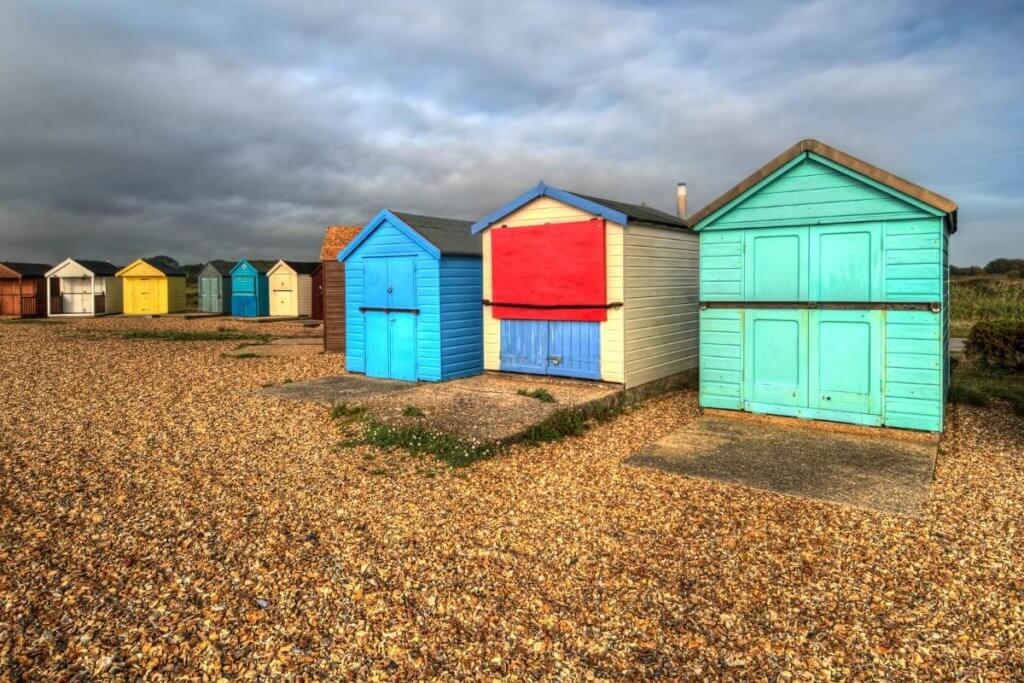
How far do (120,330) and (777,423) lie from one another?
27.1 m

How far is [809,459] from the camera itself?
7254mm

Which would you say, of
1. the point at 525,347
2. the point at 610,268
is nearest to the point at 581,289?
the point at 610,268

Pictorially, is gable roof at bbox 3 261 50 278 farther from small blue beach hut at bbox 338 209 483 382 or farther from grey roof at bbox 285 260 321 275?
small blue beach hut at bbox 338 209 483 382

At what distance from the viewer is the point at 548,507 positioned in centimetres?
606

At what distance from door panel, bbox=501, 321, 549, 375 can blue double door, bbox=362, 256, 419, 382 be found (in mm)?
1923

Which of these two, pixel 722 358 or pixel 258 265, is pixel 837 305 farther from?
pixel 258 265

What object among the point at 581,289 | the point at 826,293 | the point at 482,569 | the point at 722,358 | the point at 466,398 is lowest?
the point at 482,569

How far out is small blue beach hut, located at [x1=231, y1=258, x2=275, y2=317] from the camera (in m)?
37.2

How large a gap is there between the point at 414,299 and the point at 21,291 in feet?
118

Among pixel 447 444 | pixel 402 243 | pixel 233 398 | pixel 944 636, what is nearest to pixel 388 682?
pixel 944 636

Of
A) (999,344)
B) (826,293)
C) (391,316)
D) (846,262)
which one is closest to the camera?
(846,262)

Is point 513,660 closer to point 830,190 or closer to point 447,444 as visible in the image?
point 447,444

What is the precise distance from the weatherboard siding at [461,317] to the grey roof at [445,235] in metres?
0.18

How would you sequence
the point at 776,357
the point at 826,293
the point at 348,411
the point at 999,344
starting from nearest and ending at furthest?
1. the point at 826,293
2. the point at 776,357
3. the point at 348,411
4. the point at 999,344
